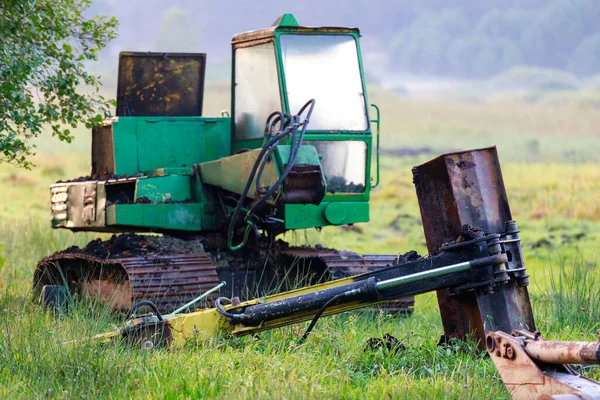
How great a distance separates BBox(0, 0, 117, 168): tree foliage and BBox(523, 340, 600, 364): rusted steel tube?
16.4 feet

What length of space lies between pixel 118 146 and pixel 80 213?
30.0 inches

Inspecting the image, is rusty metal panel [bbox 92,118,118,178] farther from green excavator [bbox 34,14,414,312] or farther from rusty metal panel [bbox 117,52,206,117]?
rusty metal panel [bbox 117,52,206,117]

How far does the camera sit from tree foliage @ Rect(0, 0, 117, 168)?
830cm

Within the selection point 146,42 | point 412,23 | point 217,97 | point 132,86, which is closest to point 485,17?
point 412,23

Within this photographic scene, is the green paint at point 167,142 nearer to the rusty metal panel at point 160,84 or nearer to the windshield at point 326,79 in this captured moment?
the rusty metal panel at point 160,84

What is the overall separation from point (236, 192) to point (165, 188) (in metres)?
0.87

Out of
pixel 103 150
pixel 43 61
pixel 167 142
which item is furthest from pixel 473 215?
pixel 103 150

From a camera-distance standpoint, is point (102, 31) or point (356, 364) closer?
point (356, 364)

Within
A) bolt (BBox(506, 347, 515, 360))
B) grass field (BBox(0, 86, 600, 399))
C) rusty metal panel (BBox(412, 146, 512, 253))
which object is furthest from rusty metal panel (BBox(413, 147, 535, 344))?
bolt (BBox(506, 347, 515, 360))

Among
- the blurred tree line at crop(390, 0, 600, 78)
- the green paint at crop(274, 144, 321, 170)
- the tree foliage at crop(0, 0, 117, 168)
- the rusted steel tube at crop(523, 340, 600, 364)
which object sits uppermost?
the blurred tree line at crop(390, 0, 600, 78)

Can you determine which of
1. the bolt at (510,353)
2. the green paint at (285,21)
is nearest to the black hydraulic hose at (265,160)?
the green paint at (285,21)

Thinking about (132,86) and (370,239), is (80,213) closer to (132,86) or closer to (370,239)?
(132,86)

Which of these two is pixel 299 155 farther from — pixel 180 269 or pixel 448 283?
pixel 448 283

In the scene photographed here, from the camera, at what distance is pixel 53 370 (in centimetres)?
555
